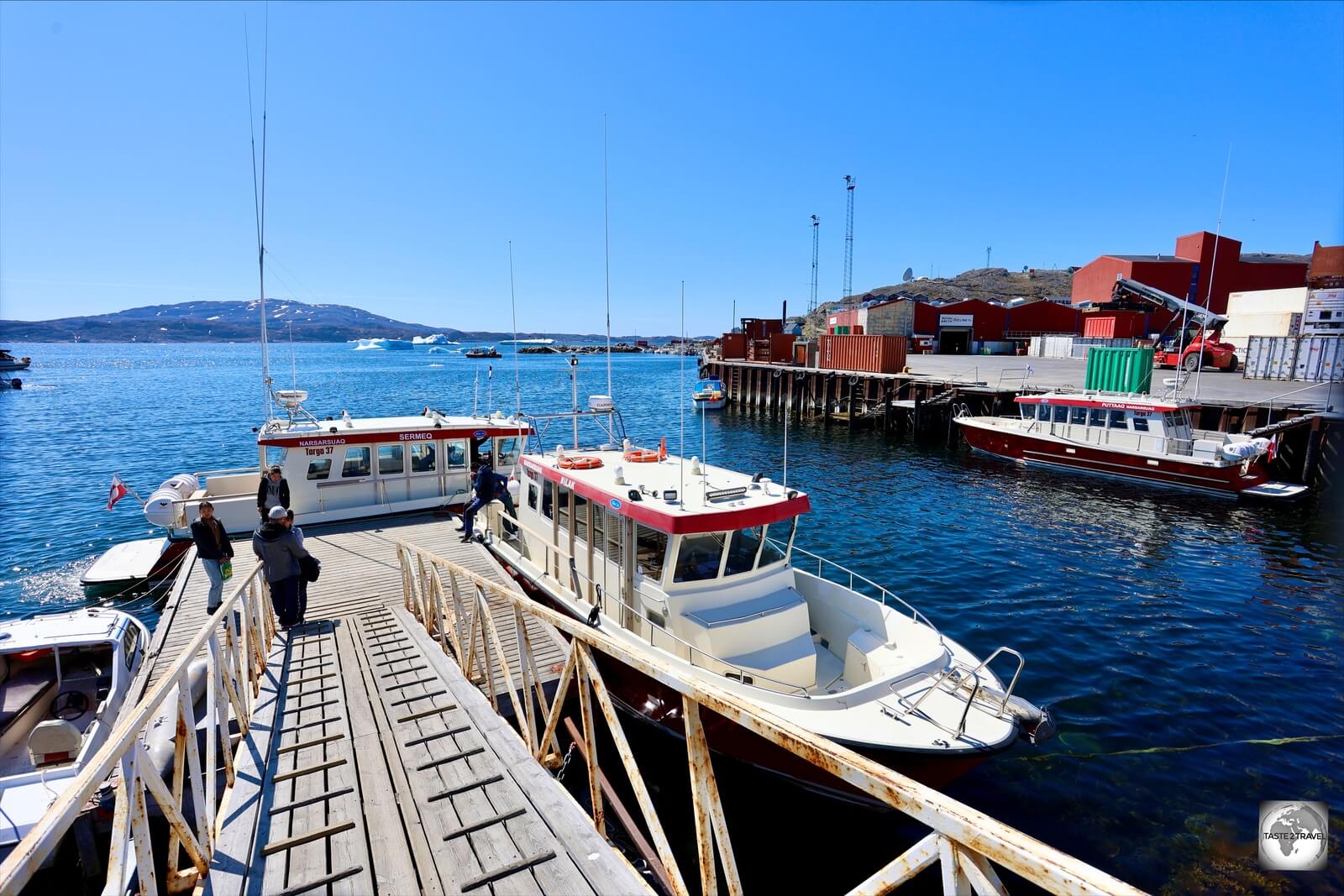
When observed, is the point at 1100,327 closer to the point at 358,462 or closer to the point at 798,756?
the point at 358,462

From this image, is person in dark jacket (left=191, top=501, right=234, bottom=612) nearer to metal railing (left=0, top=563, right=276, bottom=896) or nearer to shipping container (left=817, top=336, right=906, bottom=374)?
metal railing (left=0, top=563, right=276, bottom=896)

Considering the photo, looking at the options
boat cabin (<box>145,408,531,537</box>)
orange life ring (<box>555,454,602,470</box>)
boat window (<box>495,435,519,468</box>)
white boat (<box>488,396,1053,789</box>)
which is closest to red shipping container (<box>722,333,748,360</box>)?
boat window (<box>495,435,519,468</box>)

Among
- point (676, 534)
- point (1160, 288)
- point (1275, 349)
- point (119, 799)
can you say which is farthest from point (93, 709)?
point (1160, 288)

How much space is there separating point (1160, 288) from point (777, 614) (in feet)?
200

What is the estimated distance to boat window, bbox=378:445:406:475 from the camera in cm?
1465

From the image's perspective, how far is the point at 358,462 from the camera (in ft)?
47.4

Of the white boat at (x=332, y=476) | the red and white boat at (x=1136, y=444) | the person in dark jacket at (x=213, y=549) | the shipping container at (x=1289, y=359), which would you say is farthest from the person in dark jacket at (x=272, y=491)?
the shipping container at (x=1289, y=359)

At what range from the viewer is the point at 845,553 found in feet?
52.2

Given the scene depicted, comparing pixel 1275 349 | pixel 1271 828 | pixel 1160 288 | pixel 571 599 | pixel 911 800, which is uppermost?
pixel 1160 288

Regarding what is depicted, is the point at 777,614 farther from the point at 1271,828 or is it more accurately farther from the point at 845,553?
the point at 845,553

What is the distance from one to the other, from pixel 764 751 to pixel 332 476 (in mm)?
11549

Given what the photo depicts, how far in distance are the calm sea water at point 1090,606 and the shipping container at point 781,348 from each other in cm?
2038

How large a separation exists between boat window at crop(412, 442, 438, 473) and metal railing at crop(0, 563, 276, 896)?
32.2 feet

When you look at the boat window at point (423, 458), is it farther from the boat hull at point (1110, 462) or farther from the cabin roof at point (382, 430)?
the boat hull at point (1110, 462)
